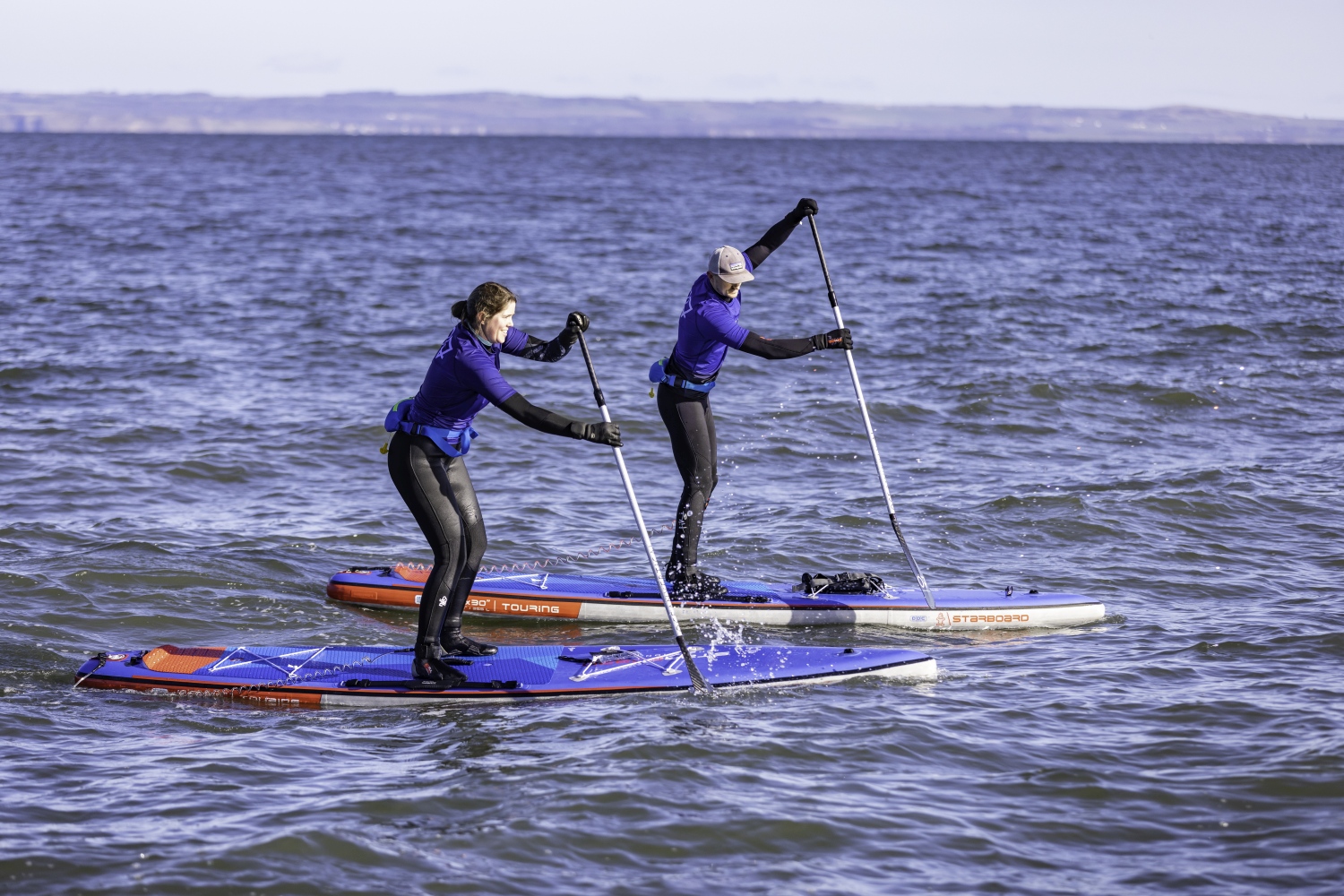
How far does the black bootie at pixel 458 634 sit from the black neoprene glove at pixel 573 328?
1596 mm

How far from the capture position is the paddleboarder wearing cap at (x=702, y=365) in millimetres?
8773

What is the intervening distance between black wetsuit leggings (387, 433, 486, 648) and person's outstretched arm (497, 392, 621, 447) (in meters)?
0.71

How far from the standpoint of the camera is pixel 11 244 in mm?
30891

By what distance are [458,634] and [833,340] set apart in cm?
338

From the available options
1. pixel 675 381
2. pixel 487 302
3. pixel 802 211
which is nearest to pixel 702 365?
pixel 675 381

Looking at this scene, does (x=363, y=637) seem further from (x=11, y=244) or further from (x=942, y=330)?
(x=11, y=244)

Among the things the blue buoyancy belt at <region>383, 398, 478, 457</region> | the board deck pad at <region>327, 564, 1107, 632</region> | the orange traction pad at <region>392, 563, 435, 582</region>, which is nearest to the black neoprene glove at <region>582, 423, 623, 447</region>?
the blue buoyancy belt at <region>383, 398, 478, 457</region>

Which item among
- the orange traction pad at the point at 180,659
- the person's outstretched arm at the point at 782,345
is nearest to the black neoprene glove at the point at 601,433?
the person's outstretched arm at the point at 782,345

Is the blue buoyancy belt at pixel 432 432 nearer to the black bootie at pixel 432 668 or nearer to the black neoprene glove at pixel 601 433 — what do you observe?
the black neoprene glove at pixel 601 433

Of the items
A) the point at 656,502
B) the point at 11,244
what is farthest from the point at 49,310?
the point at 656,502

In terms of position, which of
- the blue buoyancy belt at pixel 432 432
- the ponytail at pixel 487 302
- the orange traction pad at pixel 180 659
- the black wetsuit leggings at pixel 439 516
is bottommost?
the orange traction pad at pixel 180 659

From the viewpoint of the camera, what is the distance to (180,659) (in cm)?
812

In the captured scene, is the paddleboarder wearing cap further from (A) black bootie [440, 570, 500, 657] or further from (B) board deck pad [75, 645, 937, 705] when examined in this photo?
(A) black bootie [440, 570, 500, 657]

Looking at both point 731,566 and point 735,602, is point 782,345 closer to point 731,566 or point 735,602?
point 735,602
